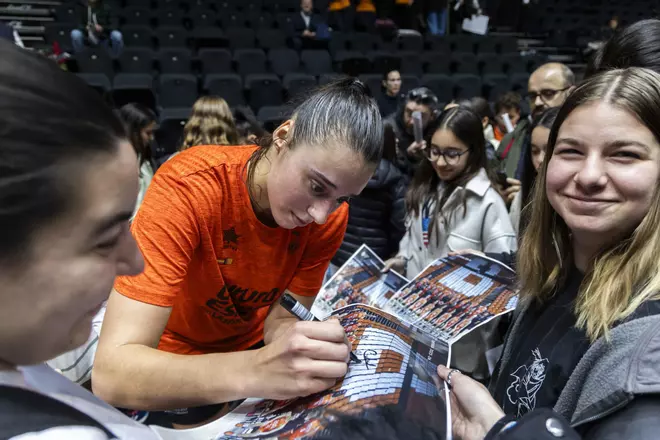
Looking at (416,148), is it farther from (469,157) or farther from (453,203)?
(453,203)

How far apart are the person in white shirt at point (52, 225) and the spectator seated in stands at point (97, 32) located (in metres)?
7.14

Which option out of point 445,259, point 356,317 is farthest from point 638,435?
point 445,259

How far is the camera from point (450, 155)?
6.98 feet

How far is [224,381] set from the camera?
0.82 m

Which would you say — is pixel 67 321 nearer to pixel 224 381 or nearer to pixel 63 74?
pixel 63 74

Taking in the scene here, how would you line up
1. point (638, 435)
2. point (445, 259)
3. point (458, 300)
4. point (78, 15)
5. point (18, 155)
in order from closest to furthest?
1. point (18, 155)
2. point (638, 435)
3. point (458, 300)
4. point (445, 259)
5. point (78, 15)

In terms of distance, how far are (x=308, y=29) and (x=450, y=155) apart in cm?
674

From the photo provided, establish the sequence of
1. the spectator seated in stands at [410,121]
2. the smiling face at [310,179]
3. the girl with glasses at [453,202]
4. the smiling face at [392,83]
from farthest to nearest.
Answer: the smiling face at [392,83]
the spectator seated in stands at [410,121]
the girl with glasses at [453,202]
the smiling face at [310,179]

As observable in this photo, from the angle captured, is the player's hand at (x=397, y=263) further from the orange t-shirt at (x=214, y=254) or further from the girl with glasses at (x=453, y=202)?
the orange t-shirt at (x=214, y=254)

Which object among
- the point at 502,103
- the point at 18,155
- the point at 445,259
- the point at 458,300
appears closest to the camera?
the point at 18,155

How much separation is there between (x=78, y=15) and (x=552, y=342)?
28.4ft

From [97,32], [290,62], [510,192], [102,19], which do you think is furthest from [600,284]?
[102,19]

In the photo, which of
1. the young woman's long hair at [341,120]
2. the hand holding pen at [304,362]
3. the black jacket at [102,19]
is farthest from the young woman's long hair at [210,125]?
the black jacket at [102,19]

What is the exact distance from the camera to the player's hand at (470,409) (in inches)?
31.7
